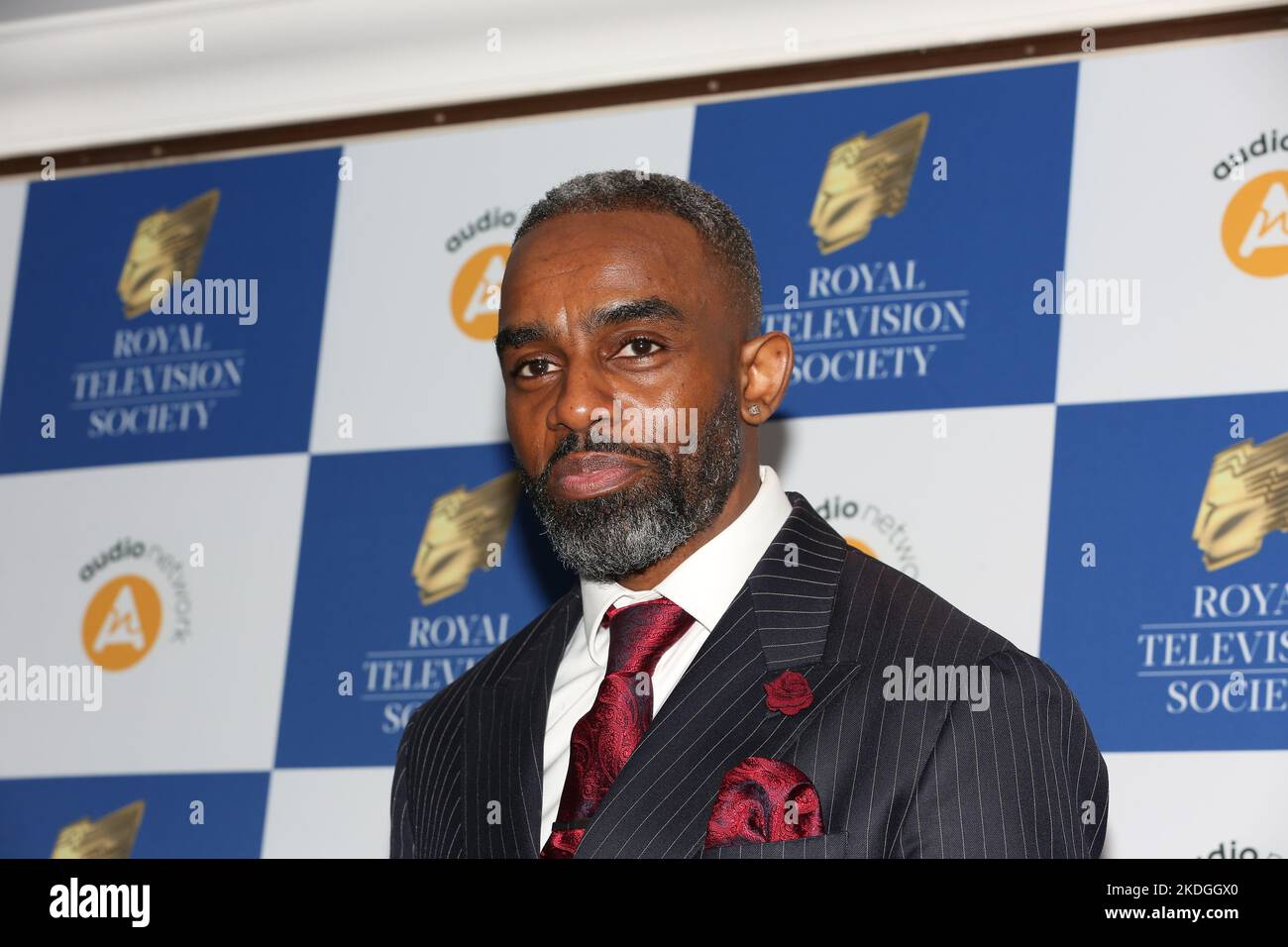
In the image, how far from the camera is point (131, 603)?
3475mm

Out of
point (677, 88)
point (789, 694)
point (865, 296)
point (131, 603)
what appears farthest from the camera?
point (131, 603)

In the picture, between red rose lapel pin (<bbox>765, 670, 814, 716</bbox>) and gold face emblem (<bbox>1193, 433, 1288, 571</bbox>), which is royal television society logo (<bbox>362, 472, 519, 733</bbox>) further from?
red rose lapel pin (<bbox>765, 670, 814, 716</bbox>)

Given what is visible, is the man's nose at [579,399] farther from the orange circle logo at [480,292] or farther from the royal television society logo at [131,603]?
the royal television society logo at [131,603]

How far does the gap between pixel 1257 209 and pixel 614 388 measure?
147cm

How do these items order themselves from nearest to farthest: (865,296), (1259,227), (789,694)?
1. (789,694)
2. (1259,227)
3. (865,296)

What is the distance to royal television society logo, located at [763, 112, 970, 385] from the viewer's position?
3.00 meters

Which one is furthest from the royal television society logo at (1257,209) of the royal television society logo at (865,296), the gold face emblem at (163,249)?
the gold face emblem at (163,249)

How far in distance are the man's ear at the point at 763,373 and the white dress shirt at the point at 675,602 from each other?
0.32ft

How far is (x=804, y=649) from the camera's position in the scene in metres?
1.86

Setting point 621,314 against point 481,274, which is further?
point 481,274

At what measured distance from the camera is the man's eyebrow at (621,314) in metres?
1.92

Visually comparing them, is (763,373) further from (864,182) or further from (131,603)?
(131,603)

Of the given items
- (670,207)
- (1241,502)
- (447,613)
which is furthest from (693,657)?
(447,613)
